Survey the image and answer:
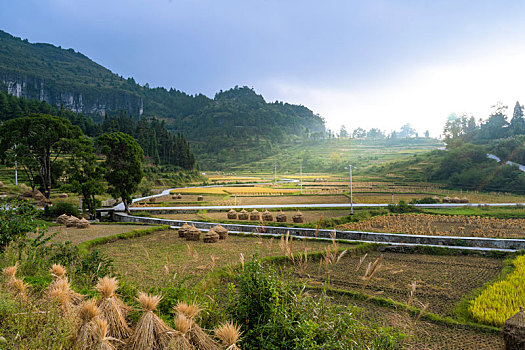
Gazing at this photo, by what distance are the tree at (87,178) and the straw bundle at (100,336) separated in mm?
19476

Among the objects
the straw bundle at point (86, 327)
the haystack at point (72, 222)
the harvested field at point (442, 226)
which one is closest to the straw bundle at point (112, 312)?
the straw bundle at point (86, 327)

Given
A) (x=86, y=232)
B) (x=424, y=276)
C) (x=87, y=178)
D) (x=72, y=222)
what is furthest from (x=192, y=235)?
(x=87, y=178)

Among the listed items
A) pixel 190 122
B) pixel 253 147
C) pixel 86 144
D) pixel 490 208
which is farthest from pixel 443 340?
pixel 190 122

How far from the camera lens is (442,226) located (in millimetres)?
14789

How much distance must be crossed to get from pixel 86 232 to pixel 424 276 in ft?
48.4

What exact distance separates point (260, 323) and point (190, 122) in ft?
511

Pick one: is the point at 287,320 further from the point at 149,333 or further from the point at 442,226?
the point at 442,226

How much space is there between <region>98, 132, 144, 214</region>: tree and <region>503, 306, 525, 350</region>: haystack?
2071 cm

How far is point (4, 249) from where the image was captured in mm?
6461

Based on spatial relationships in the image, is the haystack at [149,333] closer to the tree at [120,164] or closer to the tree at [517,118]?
the tree at [120,164]

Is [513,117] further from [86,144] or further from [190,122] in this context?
[190,122]

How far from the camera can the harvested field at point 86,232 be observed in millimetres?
13228

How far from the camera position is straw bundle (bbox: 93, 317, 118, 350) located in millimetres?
2776

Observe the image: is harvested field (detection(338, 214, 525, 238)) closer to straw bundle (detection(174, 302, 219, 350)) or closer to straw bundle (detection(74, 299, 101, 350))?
straw bundle (detection(174, 302, 219, 350))
